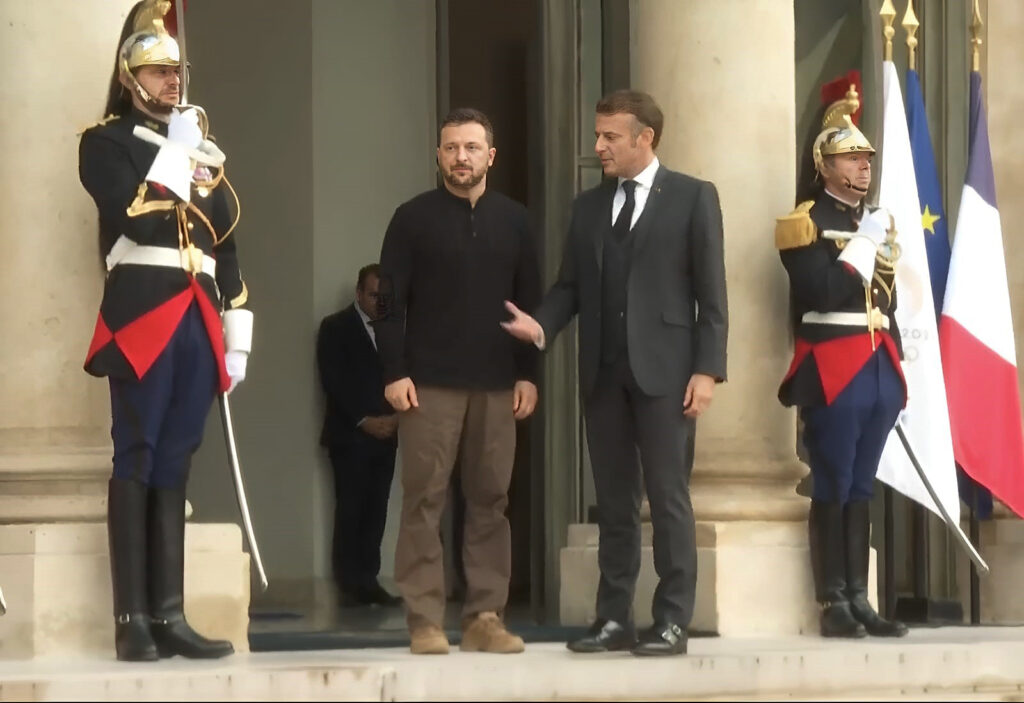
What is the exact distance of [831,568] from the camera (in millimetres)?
10555

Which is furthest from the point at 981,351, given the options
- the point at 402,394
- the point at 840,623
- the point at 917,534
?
the point at 402,394

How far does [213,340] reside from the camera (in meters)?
9.23

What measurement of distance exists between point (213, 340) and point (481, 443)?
1091mm

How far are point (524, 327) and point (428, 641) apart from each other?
1215 mm

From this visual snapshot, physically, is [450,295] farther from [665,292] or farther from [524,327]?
[665,292]

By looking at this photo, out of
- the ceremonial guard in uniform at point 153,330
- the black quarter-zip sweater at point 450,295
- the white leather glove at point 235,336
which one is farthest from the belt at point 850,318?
the ceremonial guard in uniform at point 153,330

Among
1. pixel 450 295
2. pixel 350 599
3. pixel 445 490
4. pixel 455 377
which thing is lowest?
pixel 350 599

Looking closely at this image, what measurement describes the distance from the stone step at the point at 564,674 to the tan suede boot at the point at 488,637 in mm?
87

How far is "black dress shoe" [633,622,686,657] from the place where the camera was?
9.25 m

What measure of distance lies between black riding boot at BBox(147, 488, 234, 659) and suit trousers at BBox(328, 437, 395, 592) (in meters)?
3.35

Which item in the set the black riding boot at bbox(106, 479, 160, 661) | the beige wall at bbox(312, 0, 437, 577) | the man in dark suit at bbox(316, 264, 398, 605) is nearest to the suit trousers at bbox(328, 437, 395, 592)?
the man in dark suit at bbox(316, 264, 398, 605)

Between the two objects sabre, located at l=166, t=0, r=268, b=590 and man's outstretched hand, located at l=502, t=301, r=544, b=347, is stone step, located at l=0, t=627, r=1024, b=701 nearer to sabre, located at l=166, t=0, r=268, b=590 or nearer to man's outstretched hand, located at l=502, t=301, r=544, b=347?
sabre, located at l=166, t=0, r=268, b=590

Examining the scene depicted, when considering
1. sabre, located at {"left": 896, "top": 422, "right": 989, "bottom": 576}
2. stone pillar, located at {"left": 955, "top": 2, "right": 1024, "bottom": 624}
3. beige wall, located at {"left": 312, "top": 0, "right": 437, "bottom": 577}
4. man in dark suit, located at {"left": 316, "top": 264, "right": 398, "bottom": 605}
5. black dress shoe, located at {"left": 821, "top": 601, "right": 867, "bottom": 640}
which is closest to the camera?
black dress shoe, located at {"left": 821, "top": 601, "right": 867, "bottom": 640}

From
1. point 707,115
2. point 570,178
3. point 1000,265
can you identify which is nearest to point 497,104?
point 570,178
